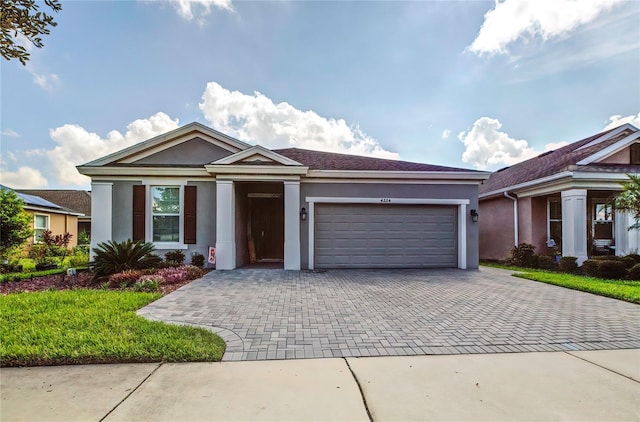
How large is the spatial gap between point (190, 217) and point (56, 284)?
386cm

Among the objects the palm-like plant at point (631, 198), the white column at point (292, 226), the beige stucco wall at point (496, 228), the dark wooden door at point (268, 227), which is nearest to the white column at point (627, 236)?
the palm-like plant at point (631, 198)

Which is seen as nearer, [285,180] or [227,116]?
[285,180]

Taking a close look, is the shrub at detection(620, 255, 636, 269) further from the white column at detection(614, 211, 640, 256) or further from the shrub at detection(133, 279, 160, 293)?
the shrub at detection(133, 279, 160, 293)

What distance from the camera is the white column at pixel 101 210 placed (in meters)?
10.4

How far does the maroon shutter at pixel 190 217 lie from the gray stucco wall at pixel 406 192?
3.67m

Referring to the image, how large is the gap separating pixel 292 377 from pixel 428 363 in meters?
1.42

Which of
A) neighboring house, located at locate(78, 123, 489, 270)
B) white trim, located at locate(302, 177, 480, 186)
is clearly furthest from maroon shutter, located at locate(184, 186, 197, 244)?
white trim, located at locate(302, 177, 480, 186)

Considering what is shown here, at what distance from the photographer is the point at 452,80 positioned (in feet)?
38.4

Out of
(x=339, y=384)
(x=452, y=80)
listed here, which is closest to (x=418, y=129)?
(x=452, y=80)

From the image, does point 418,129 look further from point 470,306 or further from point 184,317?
point 184,317

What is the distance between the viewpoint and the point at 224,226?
1006 cm

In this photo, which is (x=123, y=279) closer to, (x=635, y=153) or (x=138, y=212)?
(x=138, y=212)

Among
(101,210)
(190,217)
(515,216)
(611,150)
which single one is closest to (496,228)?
(515,216)

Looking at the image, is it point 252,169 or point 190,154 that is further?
point 190,154
